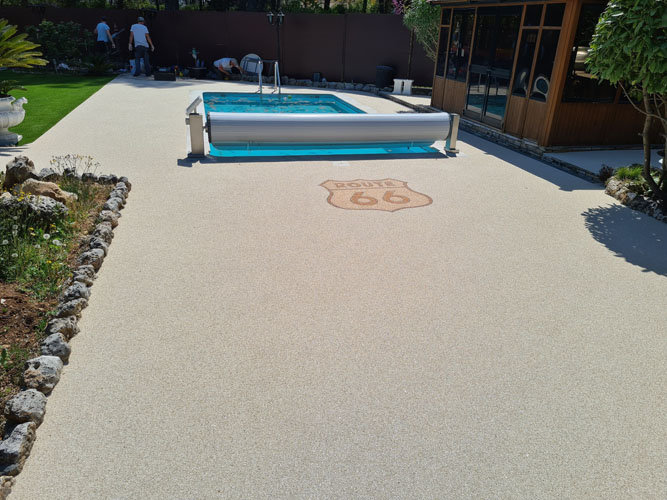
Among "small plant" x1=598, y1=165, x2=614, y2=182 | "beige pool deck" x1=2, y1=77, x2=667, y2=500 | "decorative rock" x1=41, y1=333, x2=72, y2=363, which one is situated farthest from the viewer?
"small plant" x1=598, y1=165, x2=614, y2=182

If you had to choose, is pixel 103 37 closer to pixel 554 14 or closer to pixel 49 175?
pixel 49 175

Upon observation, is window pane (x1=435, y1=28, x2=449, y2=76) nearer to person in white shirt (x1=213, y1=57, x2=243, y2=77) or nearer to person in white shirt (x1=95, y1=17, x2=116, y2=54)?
person in white shirt (x1=213, y1=57, x2=243, y2=77)

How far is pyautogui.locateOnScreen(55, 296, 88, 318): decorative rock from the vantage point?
12.7 feet

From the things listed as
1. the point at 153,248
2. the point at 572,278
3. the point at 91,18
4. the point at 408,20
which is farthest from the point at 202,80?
the point at 572,278

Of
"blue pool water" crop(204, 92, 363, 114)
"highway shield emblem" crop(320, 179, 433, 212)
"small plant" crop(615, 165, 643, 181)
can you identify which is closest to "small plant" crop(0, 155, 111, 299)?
"highway shield emblem" crop(320, 179, 433, 212)

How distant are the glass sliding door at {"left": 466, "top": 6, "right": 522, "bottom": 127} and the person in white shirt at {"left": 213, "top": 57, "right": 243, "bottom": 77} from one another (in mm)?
10479

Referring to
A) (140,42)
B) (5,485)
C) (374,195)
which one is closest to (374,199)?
(374,195)

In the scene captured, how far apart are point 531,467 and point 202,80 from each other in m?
19.3

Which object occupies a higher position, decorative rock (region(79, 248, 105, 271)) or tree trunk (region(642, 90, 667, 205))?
tree trunk (region(642, 90, 667, 205))

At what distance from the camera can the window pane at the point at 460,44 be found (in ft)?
40.4

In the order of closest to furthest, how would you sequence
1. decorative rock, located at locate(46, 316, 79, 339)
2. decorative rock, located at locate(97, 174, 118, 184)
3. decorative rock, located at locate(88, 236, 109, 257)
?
decorative rock, located at locate(46, 316, 79, 339), decorative rock, located at locate(88, 236, 109, 257), decorative rock, located at locate(97, 174, 118, 184)

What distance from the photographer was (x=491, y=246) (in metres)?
5.69

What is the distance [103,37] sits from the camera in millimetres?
18875

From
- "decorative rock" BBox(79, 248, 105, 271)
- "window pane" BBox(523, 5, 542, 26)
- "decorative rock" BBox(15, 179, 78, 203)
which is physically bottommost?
"decorative rock" BBox(79, 248, 105, 271)
